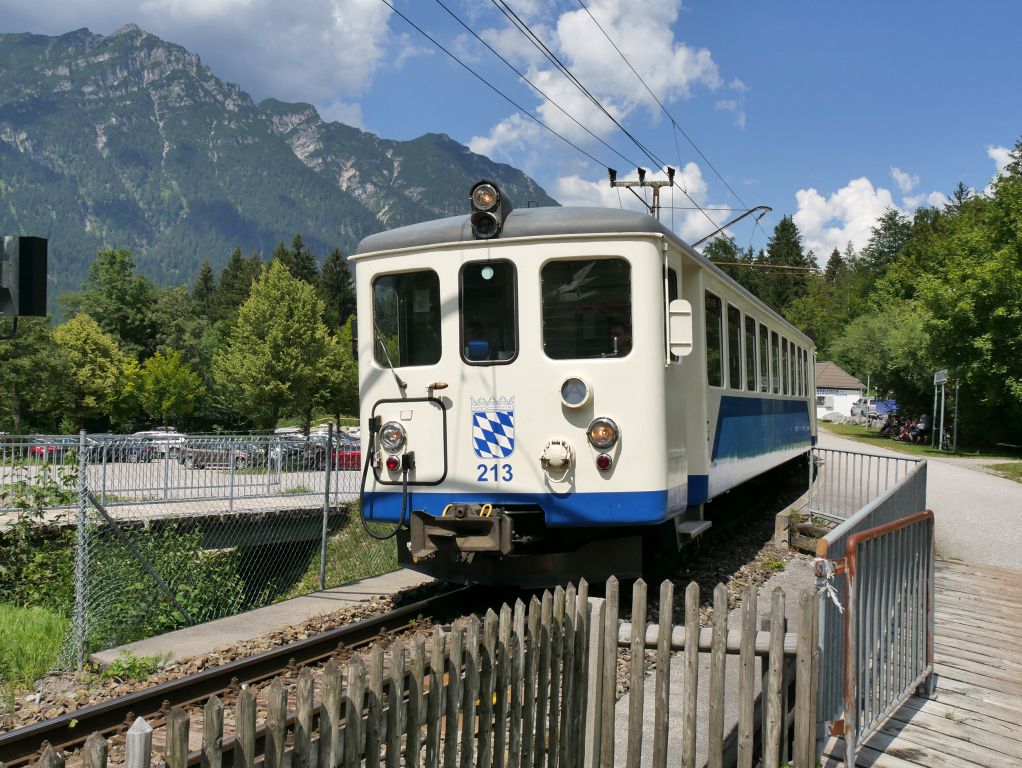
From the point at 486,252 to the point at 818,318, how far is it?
105790mm

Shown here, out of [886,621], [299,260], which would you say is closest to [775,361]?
[886,621]

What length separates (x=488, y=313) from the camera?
745cm

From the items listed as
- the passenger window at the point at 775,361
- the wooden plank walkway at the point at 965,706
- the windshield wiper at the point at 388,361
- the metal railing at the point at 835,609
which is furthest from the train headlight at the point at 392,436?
the passenger window at the point at 775,361

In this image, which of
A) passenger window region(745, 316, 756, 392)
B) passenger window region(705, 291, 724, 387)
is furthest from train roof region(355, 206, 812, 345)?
passenger window region(745, 316, 756, 392)

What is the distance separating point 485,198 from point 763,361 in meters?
5.61

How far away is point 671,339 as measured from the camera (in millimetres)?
7125

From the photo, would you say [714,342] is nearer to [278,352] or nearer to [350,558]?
[350,558]

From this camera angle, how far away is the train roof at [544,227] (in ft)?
23.5

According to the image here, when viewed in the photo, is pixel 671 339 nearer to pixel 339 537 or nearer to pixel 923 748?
pixel 923 748

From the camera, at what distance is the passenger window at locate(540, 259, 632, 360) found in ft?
23.5

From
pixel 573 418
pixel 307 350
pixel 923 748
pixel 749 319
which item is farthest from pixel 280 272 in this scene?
pixel 923 748

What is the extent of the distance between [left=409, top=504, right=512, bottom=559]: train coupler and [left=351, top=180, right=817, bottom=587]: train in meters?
0.01

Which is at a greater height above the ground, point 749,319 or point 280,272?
point 280,272

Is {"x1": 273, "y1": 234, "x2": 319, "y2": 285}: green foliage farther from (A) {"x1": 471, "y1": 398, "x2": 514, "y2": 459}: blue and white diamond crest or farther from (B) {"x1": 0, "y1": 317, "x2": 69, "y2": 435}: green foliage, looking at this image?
(A) {"x1": 471, "y1": 398, "x2": 514, "y2": 459}: blue and white diamond crest
